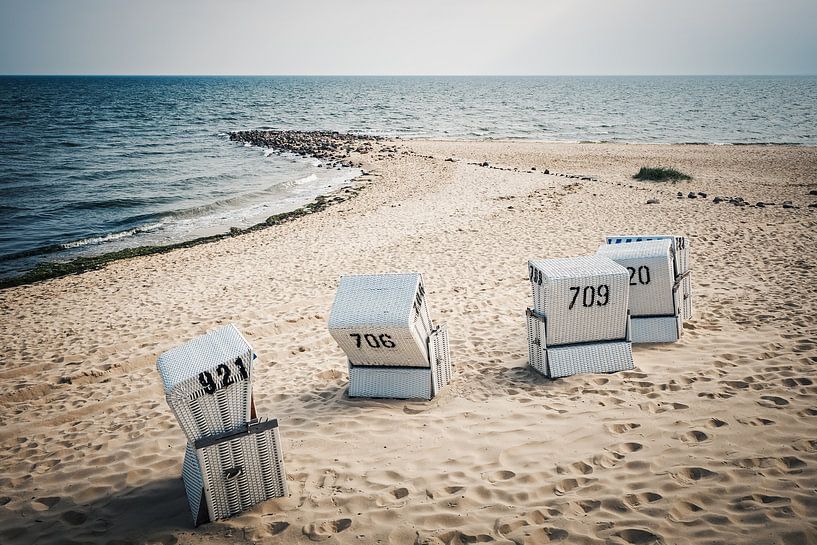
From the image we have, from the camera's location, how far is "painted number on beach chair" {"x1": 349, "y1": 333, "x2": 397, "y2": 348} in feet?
16.9

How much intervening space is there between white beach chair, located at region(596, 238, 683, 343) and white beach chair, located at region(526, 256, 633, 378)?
2.39 ft

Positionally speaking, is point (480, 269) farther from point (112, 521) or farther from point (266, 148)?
point (266, 148)

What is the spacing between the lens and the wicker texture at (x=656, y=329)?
652cm

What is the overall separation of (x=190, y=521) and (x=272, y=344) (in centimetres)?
399

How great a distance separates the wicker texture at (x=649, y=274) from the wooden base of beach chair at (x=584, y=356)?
882mm

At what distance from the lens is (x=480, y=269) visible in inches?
421

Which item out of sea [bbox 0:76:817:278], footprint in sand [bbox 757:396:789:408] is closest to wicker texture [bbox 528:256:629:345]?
footprint in sand [bbox 757:396:789:408]

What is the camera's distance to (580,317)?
18.4ft

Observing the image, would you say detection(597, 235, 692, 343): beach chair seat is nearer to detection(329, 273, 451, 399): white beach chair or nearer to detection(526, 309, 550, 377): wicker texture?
detection(526, 309, 550, 377): wicker texture

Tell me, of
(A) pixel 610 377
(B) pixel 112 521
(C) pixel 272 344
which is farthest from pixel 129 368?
(A) pixel 610 377

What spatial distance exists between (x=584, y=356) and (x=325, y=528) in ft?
11.4

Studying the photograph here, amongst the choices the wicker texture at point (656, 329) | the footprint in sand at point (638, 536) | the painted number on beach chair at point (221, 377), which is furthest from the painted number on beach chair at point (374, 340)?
the wicker texture at point (656, 329)

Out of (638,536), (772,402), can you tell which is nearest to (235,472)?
(638,536)

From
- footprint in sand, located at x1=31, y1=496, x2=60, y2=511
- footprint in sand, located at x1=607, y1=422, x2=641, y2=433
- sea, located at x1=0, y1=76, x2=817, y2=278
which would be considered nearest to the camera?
footprint in sand, located at x1=31, y1=496, x2=60, y2=511
